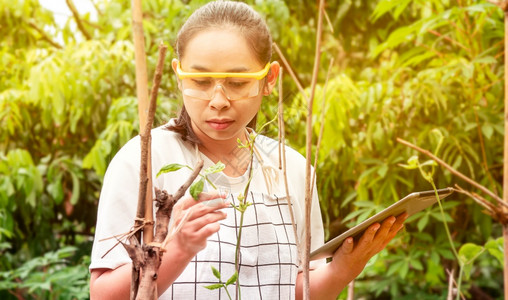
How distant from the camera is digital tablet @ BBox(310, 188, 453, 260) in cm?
87

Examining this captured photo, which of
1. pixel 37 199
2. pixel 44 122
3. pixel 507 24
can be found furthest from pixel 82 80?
pixel 507 24

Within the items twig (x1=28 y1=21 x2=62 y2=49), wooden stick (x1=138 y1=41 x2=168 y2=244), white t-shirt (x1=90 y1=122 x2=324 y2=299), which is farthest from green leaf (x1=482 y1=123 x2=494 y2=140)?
twig (x1=28 y1=21 x2=62 y2=49)

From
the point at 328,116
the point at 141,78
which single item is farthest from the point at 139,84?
the point at 328,116

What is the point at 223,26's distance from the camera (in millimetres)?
1033

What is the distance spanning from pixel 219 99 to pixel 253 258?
1.01ft

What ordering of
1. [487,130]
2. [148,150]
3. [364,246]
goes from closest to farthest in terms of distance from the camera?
[148,150] → [364,246] → [487,130]

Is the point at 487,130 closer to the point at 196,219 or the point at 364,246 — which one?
the point at 364,246

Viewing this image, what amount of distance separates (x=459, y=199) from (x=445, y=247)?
→ 0.61 ft

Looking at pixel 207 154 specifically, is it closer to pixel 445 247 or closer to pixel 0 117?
pixel 445 247

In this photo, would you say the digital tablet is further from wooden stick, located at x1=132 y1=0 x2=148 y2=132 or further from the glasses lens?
wooden stick, located at x1=132 y1=0 x2=148 y2=132

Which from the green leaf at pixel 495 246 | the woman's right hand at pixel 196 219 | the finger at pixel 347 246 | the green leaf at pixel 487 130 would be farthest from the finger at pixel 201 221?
the green leaf at pixel 487 130

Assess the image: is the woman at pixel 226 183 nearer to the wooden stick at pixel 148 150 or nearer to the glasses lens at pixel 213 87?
the glasses lens at pixel 213 87

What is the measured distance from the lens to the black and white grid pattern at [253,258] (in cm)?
103

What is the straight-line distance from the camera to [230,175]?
1.14m
